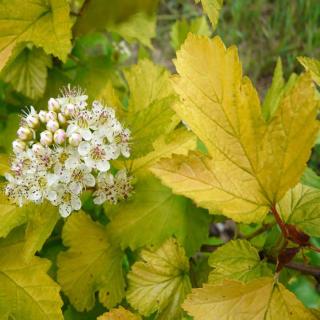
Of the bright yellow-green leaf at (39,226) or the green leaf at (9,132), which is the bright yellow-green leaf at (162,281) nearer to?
the bright yellow-green leaf at (39,226)

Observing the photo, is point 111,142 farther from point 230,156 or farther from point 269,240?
point 269,240

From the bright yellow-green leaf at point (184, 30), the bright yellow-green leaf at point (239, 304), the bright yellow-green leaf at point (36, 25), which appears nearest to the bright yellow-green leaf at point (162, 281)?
the bright yellow-green leaf at point (239, 304)

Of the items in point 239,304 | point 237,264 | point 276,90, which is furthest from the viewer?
point 276,90

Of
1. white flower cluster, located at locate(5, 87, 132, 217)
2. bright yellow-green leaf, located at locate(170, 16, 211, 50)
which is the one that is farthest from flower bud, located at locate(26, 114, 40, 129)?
bright yellow-green leaf, located at locate(170, 16, 211, 50)

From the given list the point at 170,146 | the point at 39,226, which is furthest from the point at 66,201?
the point at 170,146

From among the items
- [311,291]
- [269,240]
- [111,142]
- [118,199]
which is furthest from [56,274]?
[311,291]

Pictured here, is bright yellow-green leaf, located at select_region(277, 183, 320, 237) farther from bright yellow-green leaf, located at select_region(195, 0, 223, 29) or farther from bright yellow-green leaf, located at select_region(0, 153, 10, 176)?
bright yellow-green leaf, located at select_region(0, 153, 10, 176)

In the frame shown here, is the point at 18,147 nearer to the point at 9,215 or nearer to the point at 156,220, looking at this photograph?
the point at 9,215
